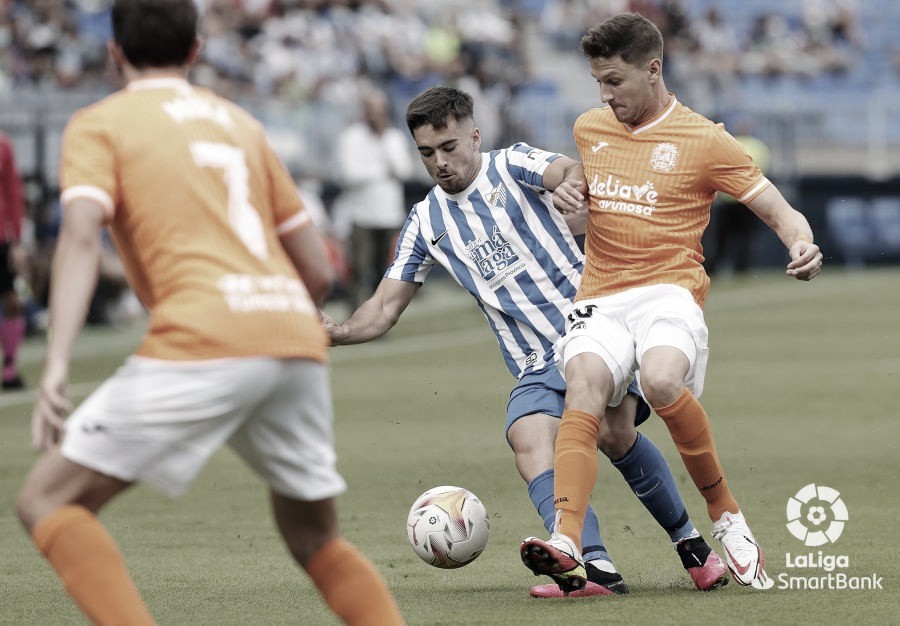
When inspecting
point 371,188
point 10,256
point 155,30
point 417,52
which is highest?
point 155,30

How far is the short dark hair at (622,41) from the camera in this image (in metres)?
5.77

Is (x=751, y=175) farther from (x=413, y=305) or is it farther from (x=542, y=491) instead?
(x=413, y=305)

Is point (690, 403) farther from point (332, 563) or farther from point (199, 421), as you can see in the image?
point (199, 421)

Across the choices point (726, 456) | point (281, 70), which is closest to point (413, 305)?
point (281, 70)

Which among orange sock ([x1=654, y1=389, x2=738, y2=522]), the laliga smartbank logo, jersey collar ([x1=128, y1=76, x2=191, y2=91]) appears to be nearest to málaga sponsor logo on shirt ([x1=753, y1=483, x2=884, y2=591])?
the laliga smartbank logo

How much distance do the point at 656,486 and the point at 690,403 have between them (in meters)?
0.49

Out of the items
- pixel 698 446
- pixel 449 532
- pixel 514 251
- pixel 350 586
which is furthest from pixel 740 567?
pixel 350 586

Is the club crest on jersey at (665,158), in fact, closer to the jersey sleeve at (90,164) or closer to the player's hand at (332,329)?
the player's hand at (332,329)

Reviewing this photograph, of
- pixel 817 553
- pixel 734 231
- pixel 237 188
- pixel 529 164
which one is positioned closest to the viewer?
pixel 237 188

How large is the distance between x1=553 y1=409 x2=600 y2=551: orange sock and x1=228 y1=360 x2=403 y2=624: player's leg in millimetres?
1392

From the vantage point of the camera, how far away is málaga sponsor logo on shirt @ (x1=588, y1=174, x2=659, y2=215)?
230 inches

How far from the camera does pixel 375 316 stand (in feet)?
20.0

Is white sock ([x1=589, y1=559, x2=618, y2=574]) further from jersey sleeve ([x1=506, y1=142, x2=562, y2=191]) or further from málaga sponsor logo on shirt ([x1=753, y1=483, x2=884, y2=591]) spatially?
jersey sleeve ([x1=506, y1=142, x2=562, y2=191])

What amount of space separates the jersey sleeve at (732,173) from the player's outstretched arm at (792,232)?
0.11ft
